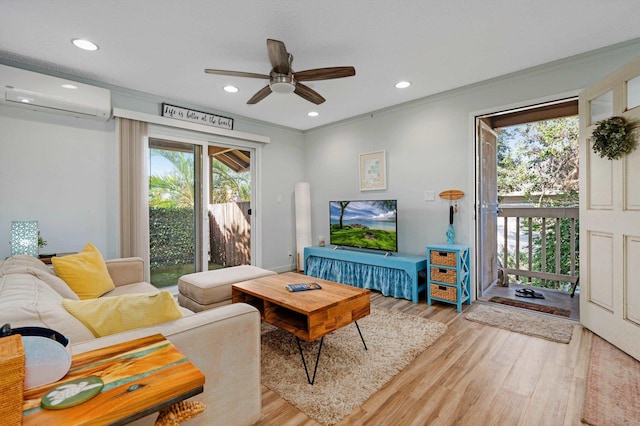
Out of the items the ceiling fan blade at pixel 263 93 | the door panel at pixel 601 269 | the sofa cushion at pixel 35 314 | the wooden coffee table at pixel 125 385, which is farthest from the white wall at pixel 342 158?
the wooden coffee table at pixel 125 385

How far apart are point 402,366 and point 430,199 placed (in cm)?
227

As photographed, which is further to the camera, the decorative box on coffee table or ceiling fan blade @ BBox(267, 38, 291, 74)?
the decorative box on coffee table

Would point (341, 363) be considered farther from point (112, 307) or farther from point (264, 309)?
point (112, 307)

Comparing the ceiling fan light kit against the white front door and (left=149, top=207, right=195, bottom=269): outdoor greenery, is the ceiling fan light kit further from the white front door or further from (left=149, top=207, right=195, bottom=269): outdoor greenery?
the white front door

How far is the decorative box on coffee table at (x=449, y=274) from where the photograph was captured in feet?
10.2

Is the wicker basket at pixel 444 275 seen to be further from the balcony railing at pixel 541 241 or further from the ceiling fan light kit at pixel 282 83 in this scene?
the ceiling fan light kit at pixel 282 83

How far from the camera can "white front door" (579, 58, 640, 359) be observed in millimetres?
2156

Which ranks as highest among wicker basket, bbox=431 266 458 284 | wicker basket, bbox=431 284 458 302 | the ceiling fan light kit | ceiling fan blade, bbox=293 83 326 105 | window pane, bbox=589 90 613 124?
ceiling fan blade, bbox=293 83 326 105

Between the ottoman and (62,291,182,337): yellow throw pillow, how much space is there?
4.35 feet

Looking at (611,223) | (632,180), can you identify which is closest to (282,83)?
(632,180)

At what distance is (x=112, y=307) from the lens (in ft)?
3.99

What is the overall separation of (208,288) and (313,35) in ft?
7.44

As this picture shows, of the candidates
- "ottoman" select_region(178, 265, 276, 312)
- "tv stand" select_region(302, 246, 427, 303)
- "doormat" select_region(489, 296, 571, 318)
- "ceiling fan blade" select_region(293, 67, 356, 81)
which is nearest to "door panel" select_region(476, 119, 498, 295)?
"doormat" select_region(489, 296, 571, 318)

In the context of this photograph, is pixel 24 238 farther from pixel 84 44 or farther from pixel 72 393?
pixel 72 393
